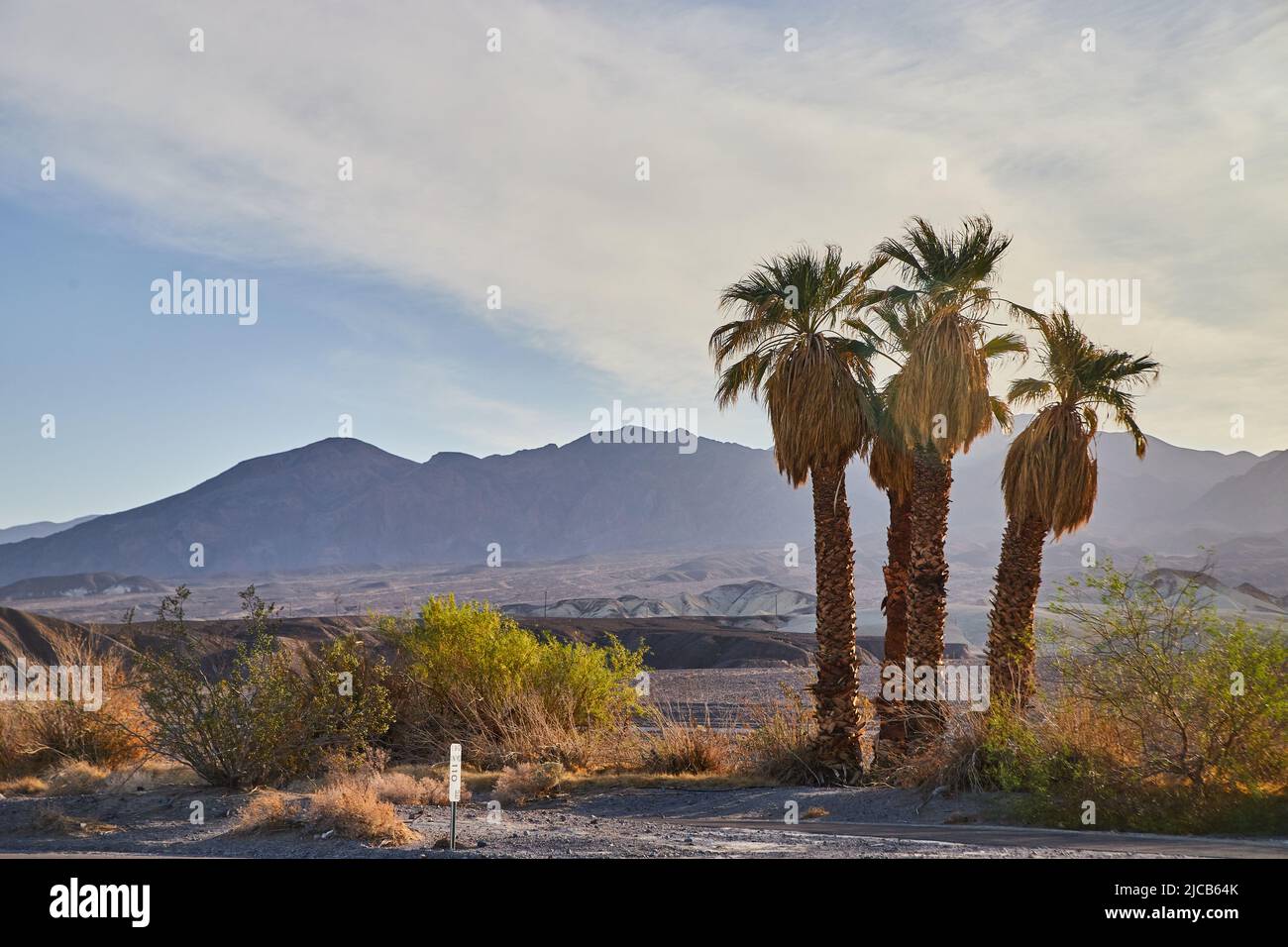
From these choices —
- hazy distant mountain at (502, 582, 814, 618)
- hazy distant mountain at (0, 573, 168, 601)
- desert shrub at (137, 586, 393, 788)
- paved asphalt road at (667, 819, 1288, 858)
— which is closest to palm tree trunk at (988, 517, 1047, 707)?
paved asphalt road at (667, 819, 1288, 858)

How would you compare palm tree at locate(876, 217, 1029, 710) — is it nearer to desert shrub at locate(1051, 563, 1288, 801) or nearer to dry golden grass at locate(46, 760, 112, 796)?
desert shrub at locate(1051, 563, 1288, 801)

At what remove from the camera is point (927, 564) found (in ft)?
63.0

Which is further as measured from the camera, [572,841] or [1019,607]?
[1019,607]

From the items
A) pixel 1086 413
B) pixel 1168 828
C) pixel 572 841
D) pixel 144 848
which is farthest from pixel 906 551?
pixel 144 848

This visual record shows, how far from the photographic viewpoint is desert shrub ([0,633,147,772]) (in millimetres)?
18328

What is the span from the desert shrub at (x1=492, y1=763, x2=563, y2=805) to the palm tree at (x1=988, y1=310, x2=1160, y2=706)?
7423 mm

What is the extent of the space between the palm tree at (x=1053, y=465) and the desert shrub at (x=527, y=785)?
7423mm

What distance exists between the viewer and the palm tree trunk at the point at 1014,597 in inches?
727

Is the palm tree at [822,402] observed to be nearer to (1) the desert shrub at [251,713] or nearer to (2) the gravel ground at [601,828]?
(2) the gravel ground at [601,828]

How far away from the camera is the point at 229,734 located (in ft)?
53.2

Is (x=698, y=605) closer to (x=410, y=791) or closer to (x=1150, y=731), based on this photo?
(x=410, y=791)
